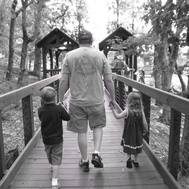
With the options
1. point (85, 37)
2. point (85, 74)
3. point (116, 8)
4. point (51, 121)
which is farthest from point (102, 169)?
point (116, 8)

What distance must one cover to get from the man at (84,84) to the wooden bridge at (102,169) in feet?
1.05

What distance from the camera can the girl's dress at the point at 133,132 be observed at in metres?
3.67

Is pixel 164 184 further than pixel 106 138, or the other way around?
pixel 106 138

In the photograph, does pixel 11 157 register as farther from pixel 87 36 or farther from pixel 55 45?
pixel 55 45

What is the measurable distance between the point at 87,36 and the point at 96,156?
1.53 metres

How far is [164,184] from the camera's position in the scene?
10.9 ft

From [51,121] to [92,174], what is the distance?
1011 millimetres

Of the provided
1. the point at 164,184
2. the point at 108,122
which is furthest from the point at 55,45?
the point at 164,184

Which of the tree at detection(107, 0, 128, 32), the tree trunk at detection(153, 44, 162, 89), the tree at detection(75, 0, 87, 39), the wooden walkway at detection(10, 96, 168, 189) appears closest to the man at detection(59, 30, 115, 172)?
the wooden walkway at detection(10, 96, 168, 189)

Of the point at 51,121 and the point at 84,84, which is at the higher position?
the point at 84,84

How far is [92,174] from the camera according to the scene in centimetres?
365

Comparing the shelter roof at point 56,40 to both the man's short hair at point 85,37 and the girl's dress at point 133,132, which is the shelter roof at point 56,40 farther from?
the girl's dress at point 133,132

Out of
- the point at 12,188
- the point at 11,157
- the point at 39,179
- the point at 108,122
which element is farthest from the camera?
the point at 108,122

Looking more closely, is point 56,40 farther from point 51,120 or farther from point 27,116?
point 51,120
